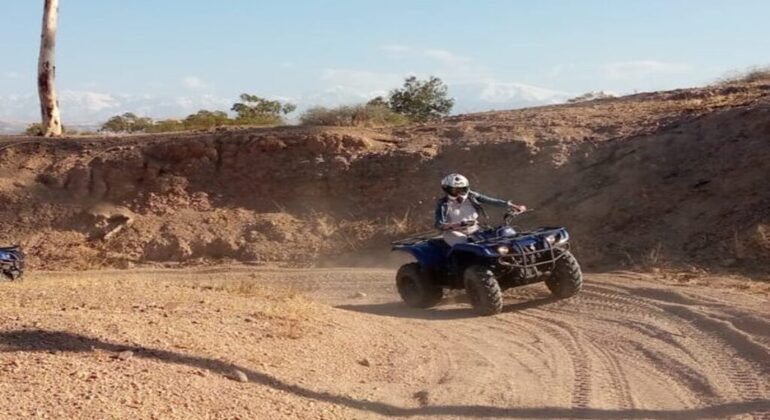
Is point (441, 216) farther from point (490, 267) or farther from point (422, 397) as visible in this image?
point (422, 397)

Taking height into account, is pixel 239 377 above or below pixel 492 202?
below

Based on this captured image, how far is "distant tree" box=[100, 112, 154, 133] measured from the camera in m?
34.8

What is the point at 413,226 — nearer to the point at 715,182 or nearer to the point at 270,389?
the point at 715,182

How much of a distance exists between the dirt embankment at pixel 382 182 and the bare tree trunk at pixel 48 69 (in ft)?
4.25

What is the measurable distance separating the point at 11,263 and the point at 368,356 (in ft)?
24.4

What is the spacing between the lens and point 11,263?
13695 mm

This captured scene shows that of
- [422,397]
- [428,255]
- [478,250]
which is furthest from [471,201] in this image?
[422,397]

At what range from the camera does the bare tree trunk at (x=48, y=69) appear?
24516mm

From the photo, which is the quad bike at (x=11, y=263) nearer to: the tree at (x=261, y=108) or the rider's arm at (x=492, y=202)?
the rider's arm at (x=492, y=202)

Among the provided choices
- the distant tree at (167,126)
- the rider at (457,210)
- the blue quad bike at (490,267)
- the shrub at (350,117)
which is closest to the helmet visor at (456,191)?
the rider at (457,210)

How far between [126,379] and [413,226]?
12635mm

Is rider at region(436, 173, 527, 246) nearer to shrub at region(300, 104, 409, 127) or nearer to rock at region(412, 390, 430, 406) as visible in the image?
rock at region(412, 390, 430, 406)

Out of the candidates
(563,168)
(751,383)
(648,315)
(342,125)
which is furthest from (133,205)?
(751,383)

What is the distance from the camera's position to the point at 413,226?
18875 mm
